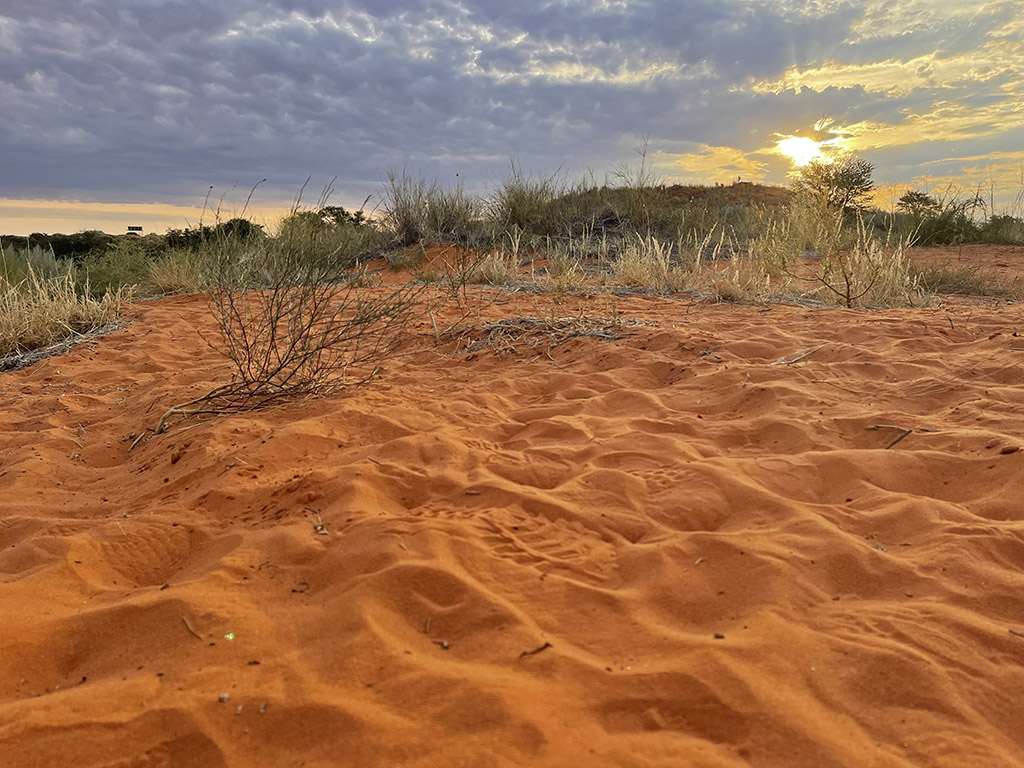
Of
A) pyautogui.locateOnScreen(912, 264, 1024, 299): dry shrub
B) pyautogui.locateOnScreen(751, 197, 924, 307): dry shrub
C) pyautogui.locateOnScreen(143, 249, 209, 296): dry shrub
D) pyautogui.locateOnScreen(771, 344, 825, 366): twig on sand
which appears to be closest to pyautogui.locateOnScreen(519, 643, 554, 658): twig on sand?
pyautogui.locateOnScreen(771, 344, 825, 366): twig on sand

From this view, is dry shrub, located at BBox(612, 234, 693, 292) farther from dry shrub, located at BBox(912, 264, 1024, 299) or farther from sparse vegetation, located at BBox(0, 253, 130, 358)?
sparse vegetation, located at BBox(0, 253, 130, 358)

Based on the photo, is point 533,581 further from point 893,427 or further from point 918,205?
point 918,205

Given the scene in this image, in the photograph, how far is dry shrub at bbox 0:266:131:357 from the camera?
588cm

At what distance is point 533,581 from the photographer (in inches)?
71.8

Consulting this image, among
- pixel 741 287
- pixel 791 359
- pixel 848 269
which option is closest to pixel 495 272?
pixel 741 287

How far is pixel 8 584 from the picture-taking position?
187 centimetres

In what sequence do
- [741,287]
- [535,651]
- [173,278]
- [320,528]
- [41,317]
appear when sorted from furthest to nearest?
[173,278], [741,287], [41,317], [320,528], [535,651]

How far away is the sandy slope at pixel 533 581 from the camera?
1.31 meters

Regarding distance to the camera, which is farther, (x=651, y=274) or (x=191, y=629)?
(x=651, y=274)

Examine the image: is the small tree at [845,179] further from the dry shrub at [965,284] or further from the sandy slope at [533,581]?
the sandy slope at [533,581]

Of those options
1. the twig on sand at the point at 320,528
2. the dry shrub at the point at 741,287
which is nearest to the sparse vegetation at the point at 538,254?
the dry shrub at the point at 741,287

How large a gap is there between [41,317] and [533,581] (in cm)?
632

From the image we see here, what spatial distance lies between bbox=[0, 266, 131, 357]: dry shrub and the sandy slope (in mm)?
3165

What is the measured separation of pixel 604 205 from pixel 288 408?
1215 centimetres
